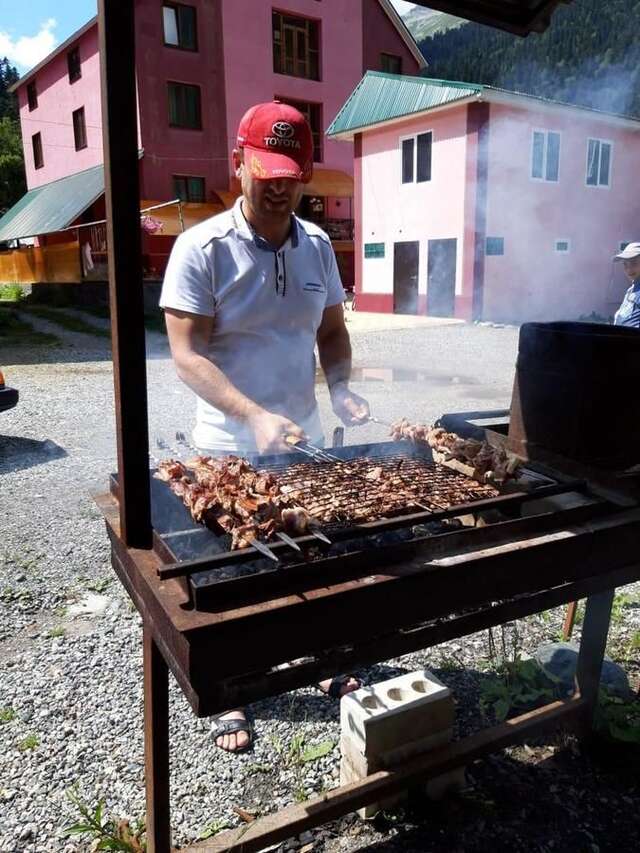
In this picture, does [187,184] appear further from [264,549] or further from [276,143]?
[264,549]

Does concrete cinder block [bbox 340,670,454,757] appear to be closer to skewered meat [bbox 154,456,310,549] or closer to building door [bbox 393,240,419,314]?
skewered meat [bbox 154,456,310,549]

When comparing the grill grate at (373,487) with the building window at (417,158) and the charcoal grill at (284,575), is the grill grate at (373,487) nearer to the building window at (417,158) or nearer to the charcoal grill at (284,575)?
the charcoal grill at (284,575)

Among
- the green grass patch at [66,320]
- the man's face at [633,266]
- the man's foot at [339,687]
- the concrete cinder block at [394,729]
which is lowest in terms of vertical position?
the man's foot at [339,687]

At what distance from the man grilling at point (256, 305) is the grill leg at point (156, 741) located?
858mm

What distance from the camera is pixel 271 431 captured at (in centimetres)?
242

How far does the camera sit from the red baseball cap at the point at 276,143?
2475 millimetres

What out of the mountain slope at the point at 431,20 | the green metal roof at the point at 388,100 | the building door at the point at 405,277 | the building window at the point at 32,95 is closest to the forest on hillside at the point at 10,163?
the building window at the point at 32,95

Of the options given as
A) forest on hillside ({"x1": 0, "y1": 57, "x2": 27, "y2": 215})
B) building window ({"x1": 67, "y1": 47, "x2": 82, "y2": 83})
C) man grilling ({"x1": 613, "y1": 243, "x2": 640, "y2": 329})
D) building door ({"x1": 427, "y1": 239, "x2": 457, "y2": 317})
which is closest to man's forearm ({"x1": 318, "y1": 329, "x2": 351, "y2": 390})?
man grilling ({"x1": 613, "y1": 243, "x2": 640, "y2": 329})

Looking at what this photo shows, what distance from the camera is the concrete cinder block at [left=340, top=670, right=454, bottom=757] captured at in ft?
8.11

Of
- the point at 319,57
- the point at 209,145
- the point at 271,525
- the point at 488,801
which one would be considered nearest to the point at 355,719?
the point at 488,801

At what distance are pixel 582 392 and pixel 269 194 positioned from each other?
1.40 meters

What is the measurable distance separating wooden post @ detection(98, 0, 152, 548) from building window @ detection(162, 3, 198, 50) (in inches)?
969

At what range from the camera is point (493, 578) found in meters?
1.86

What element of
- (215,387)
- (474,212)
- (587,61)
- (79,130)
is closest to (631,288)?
(587,61)
